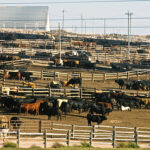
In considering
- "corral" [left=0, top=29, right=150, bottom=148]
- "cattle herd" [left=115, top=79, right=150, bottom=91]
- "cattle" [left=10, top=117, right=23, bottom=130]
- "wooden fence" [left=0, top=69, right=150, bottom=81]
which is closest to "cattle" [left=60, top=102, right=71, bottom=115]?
"corral" [left=0, top=29, right=150, bottom=148]

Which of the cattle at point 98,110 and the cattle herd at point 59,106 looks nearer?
the cattle herd at point 59,106

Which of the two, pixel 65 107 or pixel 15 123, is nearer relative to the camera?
pixel 15 123

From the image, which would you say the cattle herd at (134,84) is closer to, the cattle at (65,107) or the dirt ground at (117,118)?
the dirt ground at (117,118)

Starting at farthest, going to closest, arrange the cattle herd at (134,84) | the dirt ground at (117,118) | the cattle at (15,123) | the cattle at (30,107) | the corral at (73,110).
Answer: the cattle herd at (134,84)
the cattle at (30,107)
the dirt ground at (117,118)
the cattle at (15,123)
the corral at (73,110)

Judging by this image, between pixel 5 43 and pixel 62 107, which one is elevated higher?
pixel 5 43

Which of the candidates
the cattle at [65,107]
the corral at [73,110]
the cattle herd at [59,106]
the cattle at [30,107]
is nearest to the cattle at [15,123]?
the corral at [73,110]

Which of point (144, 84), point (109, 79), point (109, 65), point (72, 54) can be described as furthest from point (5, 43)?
point (144, 84)

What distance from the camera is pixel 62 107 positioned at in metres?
36.5

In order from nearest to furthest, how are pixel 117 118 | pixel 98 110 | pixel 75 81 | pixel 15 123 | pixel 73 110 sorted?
pixel 15 123 → pixel 117 118 → pixel 98 110 → pixel 73 110 → pixel 75 81

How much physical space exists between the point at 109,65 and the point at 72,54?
11.4 m

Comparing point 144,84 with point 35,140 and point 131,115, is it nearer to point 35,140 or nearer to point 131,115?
point 131,115

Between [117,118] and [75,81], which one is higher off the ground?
[75,81]

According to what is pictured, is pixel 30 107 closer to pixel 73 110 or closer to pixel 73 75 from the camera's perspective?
pixel 73 110

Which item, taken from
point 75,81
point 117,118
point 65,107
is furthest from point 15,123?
point 75,81
